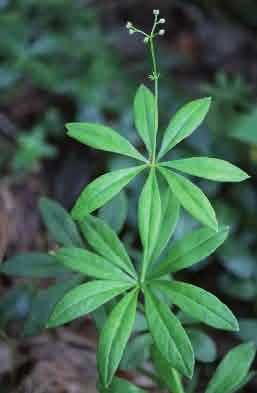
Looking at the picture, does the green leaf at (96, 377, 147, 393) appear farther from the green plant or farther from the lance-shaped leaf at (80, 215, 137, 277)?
the lance-shaped leaf at (80, 215, 137, 277)

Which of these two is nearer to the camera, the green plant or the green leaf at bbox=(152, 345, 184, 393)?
the green plant

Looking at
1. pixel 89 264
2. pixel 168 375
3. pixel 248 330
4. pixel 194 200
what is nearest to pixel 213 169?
pixel 194 200

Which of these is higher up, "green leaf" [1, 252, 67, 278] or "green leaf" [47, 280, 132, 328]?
"green leaf" [1, 252, 67, 278]

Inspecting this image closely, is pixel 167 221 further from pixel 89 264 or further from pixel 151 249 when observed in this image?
pixel 89 264

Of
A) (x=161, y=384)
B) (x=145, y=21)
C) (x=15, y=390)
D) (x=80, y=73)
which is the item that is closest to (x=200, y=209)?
(x=161, y=384)

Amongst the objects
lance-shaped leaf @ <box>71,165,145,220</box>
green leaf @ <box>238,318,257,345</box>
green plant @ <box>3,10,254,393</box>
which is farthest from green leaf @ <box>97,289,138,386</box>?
green leaf @ <box>238,318,257,345</box>

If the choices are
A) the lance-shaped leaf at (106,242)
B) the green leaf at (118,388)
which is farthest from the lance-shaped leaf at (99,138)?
the green leaf at (118,388)
